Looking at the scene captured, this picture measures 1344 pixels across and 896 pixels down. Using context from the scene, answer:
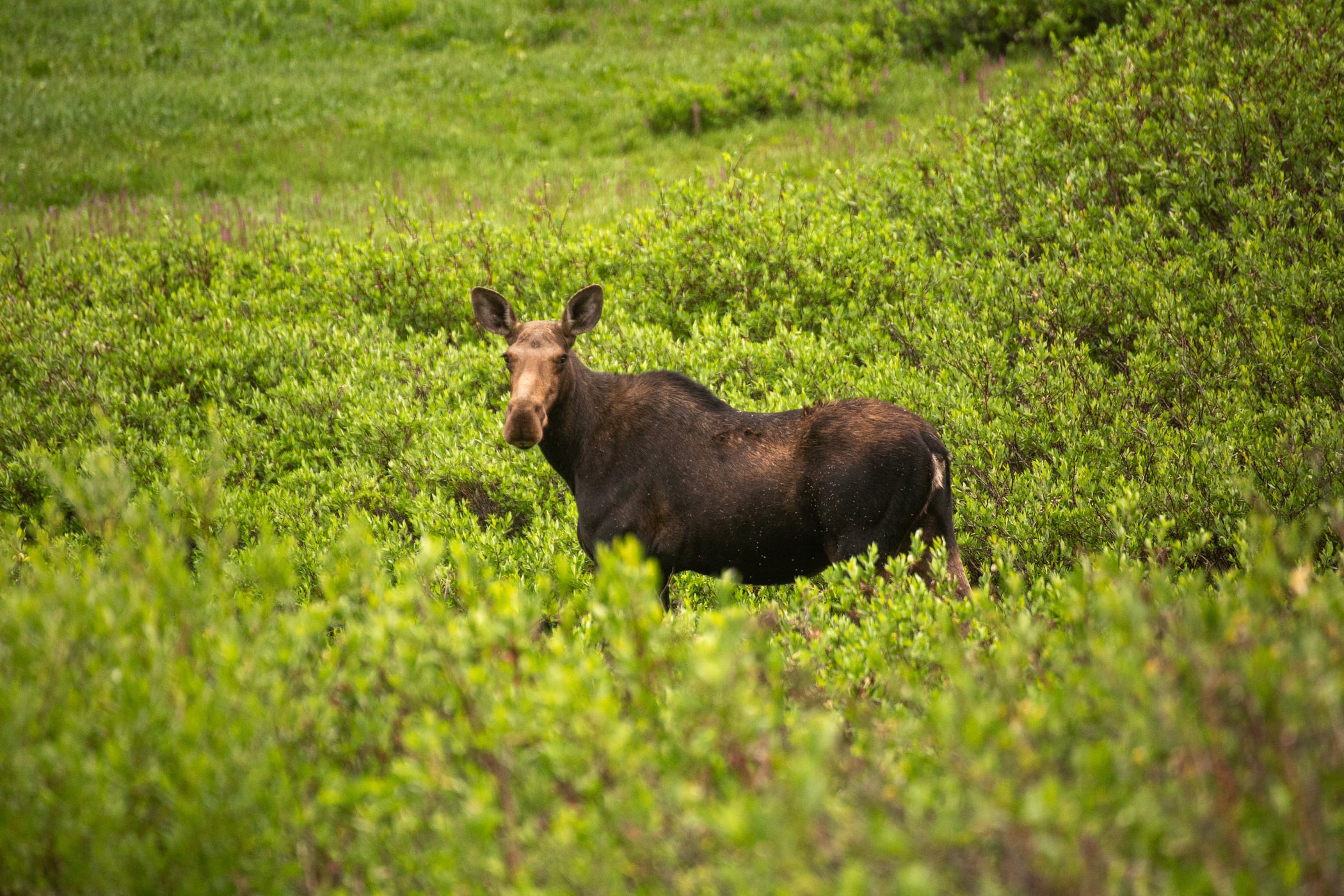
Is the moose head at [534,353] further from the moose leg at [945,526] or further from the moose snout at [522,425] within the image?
the moose leg at [945,526]

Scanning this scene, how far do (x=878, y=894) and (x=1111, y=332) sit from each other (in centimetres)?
890

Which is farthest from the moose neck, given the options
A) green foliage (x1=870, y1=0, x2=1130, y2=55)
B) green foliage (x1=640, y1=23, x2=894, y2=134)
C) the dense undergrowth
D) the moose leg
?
green foliage (x1=640, y1=23, x2=894, y2=134)

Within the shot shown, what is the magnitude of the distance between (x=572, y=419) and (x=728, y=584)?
334 cm

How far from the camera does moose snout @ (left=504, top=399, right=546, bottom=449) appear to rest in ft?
20.7

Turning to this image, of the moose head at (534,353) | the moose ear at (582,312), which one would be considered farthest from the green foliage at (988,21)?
the moose head at (534,353)

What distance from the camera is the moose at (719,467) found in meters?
6.47

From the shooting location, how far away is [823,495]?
6.53 metres

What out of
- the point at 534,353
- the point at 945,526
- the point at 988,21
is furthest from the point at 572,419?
the point at 988,21

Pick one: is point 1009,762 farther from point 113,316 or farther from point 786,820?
point 113,316

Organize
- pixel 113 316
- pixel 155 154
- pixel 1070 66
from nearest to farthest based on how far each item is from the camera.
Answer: pixel 113 316
pixel 1070 66
pixel 155 154

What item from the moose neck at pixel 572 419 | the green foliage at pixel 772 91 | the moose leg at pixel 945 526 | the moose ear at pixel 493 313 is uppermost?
the green foliage at pixel 772 91

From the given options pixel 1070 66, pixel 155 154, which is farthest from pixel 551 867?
pixel 155 154

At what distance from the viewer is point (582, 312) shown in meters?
7.60

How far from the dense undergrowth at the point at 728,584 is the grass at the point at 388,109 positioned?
3161 millimetres
